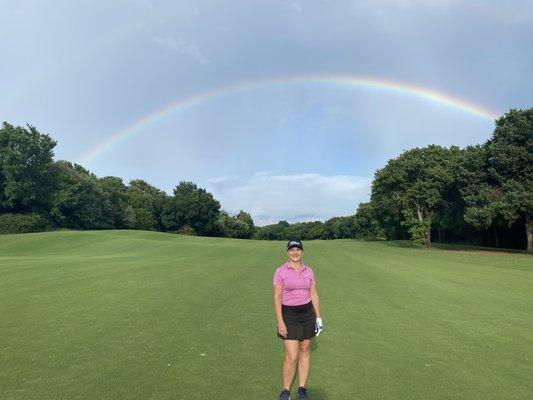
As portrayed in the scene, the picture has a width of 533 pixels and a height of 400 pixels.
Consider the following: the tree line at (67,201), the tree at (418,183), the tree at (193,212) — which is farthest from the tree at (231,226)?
the tree at (418,183)

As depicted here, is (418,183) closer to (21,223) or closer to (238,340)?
(238,340)

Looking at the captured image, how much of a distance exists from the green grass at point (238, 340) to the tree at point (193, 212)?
301ft

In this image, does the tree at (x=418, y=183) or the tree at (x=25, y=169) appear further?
the tree at (x=25, y=169)

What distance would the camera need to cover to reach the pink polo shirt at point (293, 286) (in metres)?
6.34

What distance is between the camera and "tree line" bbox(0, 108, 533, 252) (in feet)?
138

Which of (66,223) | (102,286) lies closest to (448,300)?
(102,286)

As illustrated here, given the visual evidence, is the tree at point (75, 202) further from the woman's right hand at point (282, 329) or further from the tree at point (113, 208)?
the woman's right hand at point (282, 329)

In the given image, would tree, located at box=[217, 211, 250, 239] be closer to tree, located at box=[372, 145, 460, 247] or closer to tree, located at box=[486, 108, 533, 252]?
tree, located at box=[372, 145, 460, 247]

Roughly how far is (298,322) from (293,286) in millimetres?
511

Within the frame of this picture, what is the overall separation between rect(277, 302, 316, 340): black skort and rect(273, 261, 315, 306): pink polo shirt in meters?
0.08

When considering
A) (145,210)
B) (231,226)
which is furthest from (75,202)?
(231,226)

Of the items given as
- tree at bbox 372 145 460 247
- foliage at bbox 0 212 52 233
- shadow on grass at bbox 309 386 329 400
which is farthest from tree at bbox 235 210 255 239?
shadow on grass at bbox 309 386 329 400

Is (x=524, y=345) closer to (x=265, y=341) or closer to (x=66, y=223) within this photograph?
(x=265, y=341)

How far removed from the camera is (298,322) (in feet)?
20.8
